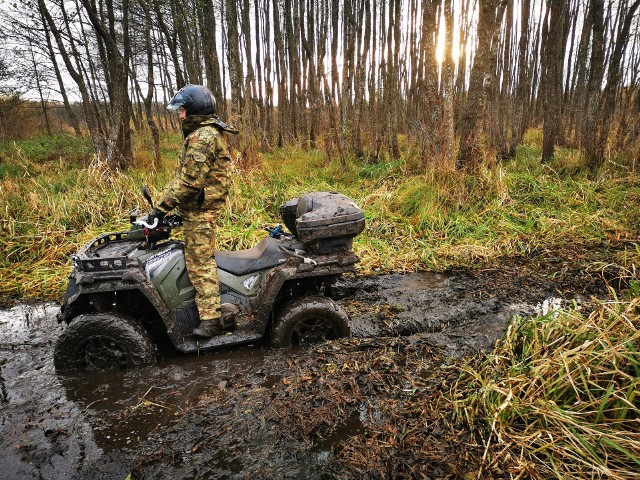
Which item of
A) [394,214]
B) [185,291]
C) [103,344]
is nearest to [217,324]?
[185,291]

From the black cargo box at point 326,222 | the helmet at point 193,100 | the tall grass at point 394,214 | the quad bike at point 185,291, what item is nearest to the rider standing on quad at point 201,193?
the helmet at point 193,100

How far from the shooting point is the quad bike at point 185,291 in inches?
112

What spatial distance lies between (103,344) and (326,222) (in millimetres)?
1998

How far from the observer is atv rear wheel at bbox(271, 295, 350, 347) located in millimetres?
3168

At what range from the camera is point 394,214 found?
652 centimetres

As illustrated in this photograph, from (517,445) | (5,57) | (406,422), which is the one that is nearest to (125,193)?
(406,422)

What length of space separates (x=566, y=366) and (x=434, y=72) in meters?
6.48

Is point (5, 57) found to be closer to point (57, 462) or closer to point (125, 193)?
point (125, 193)

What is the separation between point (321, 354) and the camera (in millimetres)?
3096

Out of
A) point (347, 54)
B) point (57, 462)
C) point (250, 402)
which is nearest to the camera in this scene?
point (57, 462)

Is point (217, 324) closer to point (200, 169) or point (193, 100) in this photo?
point (200, 169)

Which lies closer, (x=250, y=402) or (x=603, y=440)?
(x=603, y=440)

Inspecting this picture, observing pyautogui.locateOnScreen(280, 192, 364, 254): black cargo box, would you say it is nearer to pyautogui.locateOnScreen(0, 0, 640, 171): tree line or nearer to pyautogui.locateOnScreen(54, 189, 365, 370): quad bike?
pyautogui.locateOnScreen(54, 189, 365, 370): quad bike

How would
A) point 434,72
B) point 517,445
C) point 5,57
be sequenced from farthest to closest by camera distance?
point 5,57 → point 434,72 → point 517,445
